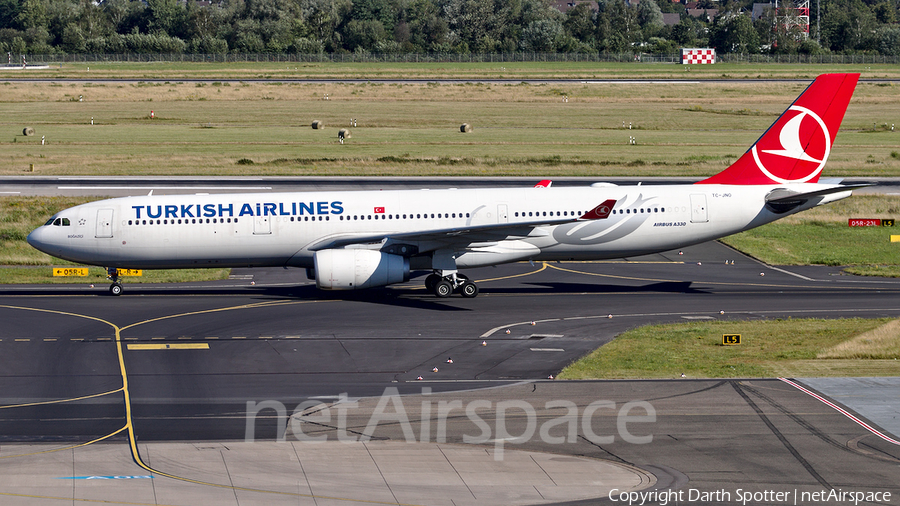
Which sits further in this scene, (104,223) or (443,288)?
(443,288)

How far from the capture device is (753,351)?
3058 centimetres

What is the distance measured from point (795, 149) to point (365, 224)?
20.0m

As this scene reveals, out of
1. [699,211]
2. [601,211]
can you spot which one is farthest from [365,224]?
[699,211]

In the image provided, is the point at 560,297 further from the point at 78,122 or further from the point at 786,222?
the point at 78,122

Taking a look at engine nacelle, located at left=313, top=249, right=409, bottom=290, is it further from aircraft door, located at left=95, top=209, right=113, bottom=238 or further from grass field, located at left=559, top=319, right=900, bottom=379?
grass field, located at left=559, top=319, right=900, bottom=379

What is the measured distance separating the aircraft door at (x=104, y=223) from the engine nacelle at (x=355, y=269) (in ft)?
29.5

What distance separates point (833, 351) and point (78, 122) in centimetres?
10293

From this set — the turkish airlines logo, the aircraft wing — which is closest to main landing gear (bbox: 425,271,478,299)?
the aircraft wing

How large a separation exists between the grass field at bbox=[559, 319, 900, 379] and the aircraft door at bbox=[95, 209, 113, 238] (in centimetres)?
2149

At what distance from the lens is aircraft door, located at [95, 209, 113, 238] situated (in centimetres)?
3912

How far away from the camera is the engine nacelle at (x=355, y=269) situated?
37906 millimetres

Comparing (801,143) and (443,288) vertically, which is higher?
(801,143)

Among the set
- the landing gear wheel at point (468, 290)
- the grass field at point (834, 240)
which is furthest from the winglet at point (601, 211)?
the grass field at point (834, 240)

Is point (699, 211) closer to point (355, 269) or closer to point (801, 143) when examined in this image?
point (801, 143)
